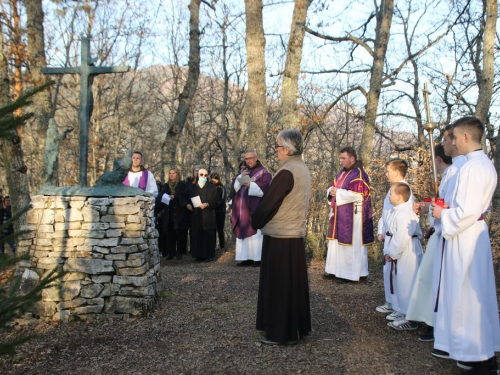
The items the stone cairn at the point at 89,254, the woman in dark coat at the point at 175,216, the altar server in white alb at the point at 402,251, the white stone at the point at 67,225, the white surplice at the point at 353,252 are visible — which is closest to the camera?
the altar server in white alb at the point at 402,251

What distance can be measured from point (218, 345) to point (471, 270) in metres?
2.45

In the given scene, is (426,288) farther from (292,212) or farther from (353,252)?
(353,252)

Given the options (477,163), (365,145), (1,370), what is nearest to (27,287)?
(1,370)

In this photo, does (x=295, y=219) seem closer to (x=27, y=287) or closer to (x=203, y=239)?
(x=27, y=287)

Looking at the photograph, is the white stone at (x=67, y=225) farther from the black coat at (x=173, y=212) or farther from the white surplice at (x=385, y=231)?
the black coat at (x=173, y=212)

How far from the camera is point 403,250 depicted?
212 inches

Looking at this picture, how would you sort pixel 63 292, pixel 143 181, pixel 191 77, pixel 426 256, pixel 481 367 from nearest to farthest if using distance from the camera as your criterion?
1. pixel 481 367
2. pixel 426 256
3. pixel 63 292
4. pixel 143 181
5. pixel 191 77

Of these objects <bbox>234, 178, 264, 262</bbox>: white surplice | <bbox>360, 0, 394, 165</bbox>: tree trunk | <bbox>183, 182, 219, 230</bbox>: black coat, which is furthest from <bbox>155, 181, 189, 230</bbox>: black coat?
<bbox>360, 0, 394, 165</bbox>: tree trunk

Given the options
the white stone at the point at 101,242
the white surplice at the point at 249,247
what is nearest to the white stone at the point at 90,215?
the white stone at the point at 101,242

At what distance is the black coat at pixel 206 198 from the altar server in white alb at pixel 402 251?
538cm

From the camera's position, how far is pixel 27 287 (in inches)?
215

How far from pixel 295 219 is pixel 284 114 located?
5.86 metres

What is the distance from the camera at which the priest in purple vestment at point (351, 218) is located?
7520mm

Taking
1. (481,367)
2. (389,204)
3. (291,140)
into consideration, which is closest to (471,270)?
(481,367)
